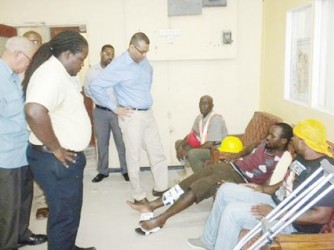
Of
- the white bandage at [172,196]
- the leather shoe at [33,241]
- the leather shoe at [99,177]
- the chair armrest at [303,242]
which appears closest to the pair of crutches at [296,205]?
the chair armrest at [303,242]

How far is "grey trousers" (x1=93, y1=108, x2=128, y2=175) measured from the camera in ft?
13.7

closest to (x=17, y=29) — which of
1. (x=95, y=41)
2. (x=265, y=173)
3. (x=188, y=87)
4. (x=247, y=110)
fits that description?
(x=95, y=41)

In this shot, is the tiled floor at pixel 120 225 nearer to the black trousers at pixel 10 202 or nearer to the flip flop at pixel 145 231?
the flip flop at pixel 145 231

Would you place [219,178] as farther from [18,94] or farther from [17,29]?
[17,29]

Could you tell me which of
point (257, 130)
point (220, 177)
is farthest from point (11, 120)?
point (257, 130)

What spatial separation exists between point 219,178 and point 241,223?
732mm

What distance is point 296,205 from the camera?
1.62m

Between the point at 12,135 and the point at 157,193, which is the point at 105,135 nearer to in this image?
the point at 157,193

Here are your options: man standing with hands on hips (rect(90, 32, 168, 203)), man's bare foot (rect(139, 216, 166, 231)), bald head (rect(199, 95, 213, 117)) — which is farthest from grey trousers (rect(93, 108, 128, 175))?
man's bare foot (rect(139, 216, 166, 231))

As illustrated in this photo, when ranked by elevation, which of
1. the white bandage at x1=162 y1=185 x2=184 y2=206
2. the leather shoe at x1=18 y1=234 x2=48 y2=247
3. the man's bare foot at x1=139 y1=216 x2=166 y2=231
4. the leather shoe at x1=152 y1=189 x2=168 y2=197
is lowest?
the leather shoe at x1=152 y1=189 x2=168 y2=197

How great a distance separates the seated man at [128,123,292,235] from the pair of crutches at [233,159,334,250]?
0.89 meters

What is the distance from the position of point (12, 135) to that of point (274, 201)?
1790 mm

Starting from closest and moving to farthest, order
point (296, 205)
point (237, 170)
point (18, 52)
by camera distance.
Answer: point (296, 205) < point (18, 52) < point (237, 170)

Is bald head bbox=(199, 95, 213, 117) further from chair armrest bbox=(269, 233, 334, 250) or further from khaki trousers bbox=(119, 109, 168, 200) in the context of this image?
chair armrest bbox=(269, 233, 334, 250)
